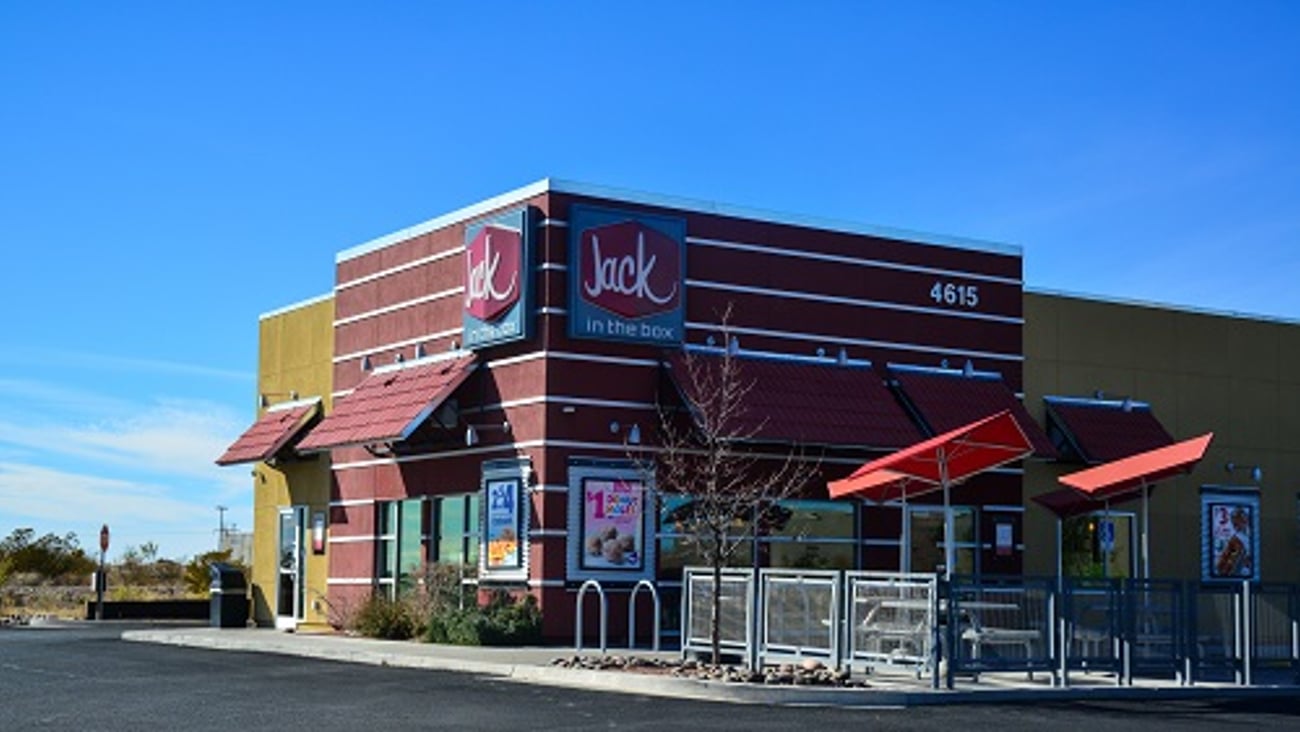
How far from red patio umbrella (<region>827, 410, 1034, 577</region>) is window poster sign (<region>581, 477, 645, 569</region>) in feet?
13.8

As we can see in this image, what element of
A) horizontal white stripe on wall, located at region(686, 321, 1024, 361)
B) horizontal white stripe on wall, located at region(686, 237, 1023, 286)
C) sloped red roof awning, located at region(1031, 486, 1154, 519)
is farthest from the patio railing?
horizontal white stripe on wall, located at region(686, 237, 1023, 286)

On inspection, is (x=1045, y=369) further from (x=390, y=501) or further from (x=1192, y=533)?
(x=390, y=501)

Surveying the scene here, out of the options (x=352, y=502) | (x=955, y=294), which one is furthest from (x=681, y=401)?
(x=352, y=502)

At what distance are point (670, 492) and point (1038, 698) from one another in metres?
10.4

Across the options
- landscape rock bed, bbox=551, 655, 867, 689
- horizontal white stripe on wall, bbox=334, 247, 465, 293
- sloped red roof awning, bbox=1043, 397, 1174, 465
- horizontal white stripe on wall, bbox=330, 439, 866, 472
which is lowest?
landscape rock bed, bbox=551, 655, 867, 689

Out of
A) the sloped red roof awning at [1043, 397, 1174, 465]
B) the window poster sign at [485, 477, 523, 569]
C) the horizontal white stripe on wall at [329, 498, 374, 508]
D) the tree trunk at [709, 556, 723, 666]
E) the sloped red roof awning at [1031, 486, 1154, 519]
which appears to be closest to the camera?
the tree trunk at [709, 556, 723, 666]

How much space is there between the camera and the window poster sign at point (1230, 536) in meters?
35.8

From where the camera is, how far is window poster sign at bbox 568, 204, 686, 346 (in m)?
28.8

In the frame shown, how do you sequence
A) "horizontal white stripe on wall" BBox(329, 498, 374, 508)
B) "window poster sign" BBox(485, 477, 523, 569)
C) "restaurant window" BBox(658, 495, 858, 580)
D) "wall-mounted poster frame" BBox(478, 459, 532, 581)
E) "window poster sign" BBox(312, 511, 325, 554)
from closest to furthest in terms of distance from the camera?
"wall-mounted poster frame" BBox(478, 459, 532, 581) < "window poster sign" BBox(485, 477, 523, 569) < "restaurant window" BBox(658, 495, 858, 580) < "horizontal white stripe on wall" BBox(329, 498, 374, 508) < "window poster sign" BBox(312, 511, 325, 554)

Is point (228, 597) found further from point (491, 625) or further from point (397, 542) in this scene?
point (491, 625)

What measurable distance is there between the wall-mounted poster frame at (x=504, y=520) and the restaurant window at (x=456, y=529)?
652mm

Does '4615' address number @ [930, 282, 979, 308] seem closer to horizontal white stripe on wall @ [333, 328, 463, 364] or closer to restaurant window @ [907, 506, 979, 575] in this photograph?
restaurant window @ [907, 506, 979, 575]

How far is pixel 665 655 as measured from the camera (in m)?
25.0

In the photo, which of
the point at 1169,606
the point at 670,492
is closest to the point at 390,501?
the point at 670,492
